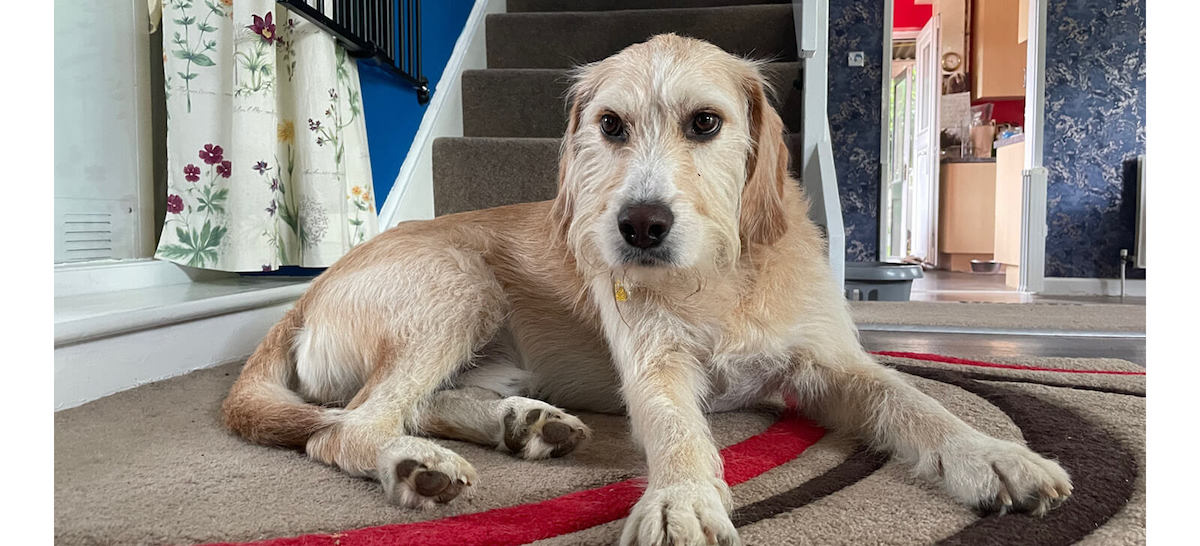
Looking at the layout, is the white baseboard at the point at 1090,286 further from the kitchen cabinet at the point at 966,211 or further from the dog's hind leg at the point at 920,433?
the dog's hind leg at the point at 920,433

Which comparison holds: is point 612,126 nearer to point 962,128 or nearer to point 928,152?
point 928,152

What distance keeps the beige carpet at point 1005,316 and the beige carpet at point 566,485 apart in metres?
1.72

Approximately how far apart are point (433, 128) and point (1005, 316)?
9.56 ft

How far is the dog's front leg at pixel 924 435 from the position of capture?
1.00 m

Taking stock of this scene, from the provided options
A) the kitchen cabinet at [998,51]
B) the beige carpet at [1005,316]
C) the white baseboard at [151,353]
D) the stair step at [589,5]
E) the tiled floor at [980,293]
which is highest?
the kitchen cabinet at [998,51]

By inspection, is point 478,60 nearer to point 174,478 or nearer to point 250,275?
point 250,275

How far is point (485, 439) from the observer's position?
140cm

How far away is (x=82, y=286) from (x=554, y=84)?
2041mm

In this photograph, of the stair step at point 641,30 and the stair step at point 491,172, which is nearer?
the stair step at point 491,172

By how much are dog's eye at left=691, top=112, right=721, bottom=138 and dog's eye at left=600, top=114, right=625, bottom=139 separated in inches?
5.2

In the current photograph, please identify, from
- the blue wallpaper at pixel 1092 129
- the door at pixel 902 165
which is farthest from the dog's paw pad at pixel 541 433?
the door at pixel 902 165

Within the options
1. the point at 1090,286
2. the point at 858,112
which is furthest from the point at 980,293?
the point at 858,112

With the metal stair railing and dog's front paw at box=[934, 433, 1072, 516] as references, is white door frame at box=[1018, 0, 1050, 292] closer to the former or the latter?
the metal stair railing
